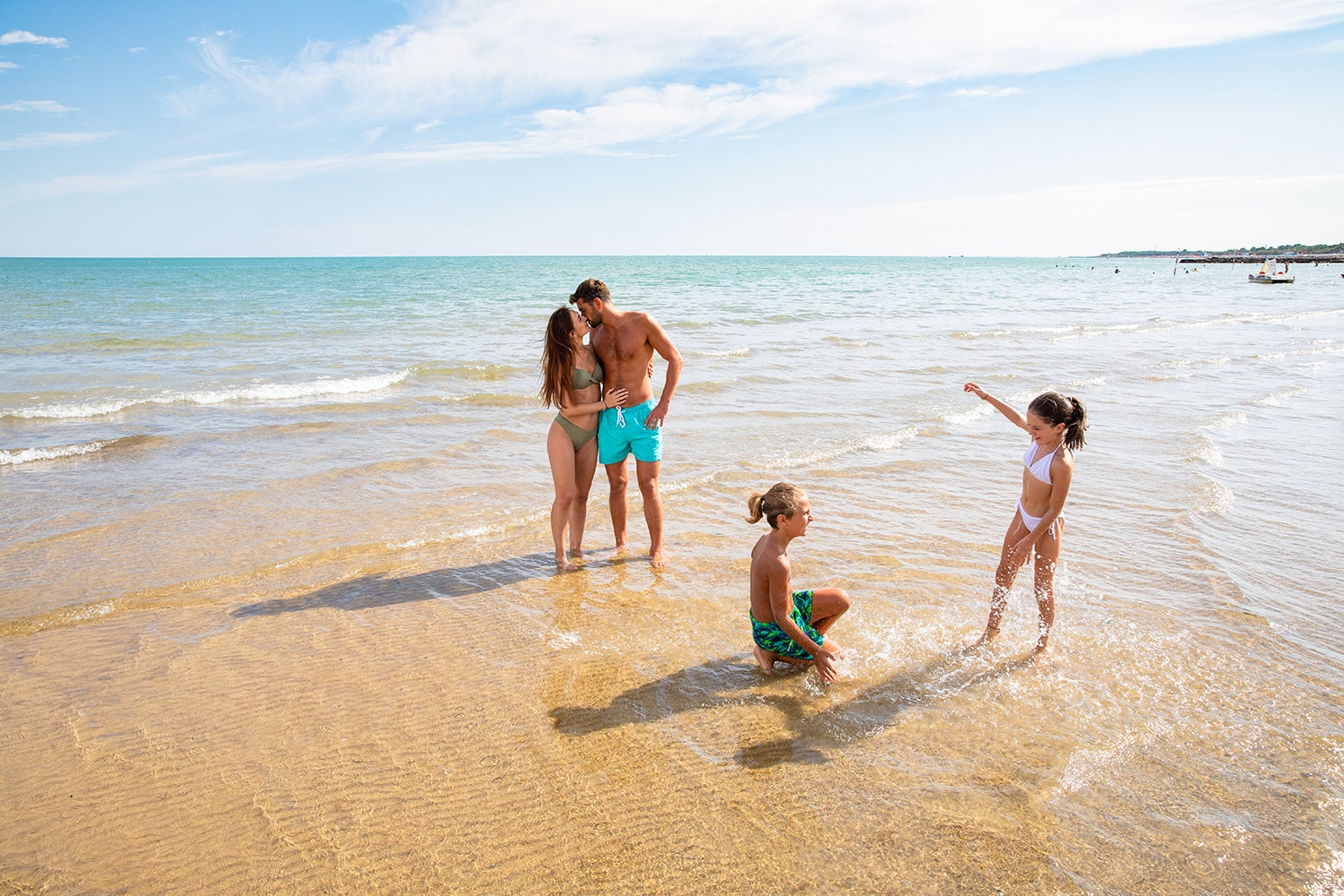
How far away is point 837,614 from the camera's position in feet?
13.9

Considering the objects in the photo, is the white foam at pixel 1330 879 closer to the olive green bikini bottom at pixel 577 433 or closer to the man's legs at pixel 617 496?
the man's legs at pixel 617 496

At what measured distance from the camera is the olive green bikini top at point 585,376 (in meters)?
5.65

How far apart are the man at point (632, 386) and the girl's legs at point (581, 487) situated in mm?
77

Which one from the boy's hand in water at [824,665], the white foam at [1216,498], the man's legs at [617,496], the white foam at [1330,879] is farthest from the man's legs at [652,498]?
the white foam at [1216,498]

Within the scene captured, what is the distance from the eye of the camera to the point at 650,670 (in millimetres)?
4227

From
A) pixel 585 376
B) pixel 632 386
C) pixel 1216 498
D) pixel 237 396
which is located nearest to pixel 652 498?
pixel 632 386

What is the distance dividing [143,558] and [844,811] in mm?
5481

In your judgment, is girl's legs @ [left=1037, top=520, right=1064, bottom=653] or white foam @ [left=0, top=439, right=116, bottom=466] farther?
white foam @ [left=0, top=439, right=116, bottom=466]

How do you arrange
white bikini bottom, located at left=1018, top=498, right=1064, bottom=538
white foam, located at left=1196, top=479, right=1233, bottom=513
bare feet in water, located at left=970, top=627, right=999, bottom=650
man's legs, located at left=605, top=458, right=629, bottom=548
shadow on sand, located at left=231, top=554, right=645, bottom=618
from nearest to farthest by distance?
1. white bikini bottom, located at left=1018, top=498, right=1064, bottom=538
2. bare feet in water, located at left=970, top=627, right=999, bottom=650
3. shadow on sand, located at left=231, top=554, right=645, bottom=618
4. man's legs, located at left=605, top=458, right=629, bottom=548
5. white foam, located at left=1196, top=479, right=1233, bottom=513

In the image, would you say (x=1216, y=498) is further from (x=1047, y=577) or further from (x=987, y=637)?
(x=987, y=637)

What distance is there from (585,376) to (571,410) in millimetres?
273

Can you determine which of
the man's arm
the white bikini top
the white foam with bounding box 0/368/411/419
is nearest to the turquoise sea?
the white foam with bounding box 0/368/411/419

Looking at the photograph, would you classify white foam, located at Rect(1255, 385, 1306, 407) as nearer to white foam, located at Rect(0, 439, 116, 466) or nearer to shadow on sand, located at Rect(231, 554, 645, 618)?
shadow on sand, located at Rect(231, 554, 645, 618)

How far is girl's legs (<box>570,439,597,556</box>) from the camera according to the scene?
5.87 metres
